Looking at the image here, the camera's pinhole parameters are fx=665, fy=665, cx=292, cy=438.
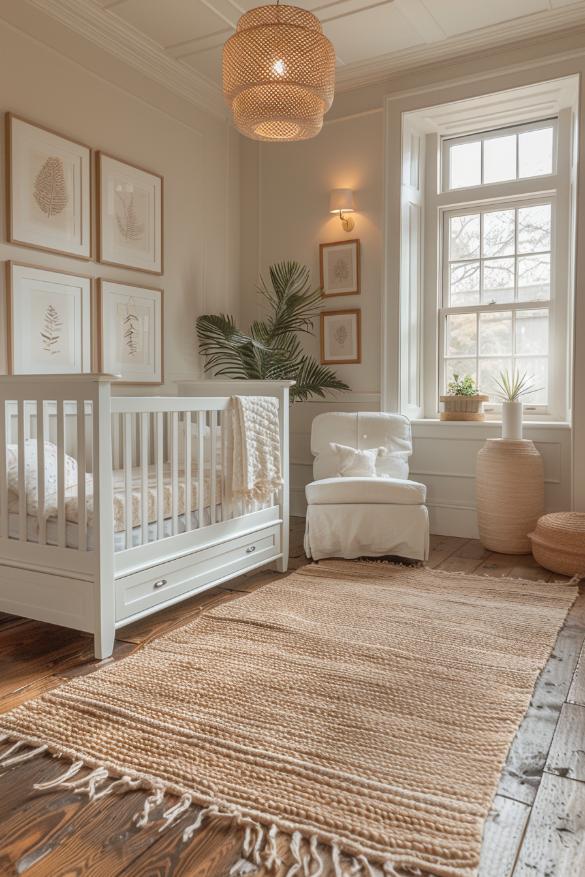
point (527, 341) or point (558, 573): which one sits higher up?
point (527, 341)

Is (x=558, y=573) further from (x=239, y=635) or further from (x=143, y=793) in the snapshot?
(x=143, y=793)

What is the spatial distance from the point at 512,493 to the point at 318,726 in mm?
2218

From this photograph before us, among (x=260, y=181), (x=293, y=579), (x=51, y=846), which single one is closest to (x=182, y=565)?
(x=293, y=579)

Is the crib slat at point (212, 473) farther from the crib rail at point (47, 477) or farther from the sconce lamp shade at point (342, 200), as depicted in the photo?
the sconce lamp shade at point (342, 200)

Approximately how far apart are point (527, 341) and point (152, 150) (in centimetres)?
250

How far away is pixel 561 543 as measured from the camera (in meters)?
3.19

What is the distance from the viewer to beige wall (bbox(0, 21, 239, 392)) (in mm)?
3086

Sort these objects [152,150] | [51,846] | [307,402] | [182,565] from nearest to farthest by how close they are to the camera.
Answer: [51,846] < [182,565] < [152,150] < [307,402]

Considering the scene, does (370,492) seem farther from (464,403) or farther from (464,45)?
(464,45)

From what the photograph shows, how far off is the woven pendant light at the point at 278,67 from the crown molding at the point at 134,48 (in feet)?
4.19

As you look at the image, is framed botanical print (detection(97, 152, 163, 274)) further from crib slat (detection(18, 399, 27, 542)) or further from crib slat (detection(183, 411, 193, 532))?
crib slat (detection(18, 399, 27, 542))

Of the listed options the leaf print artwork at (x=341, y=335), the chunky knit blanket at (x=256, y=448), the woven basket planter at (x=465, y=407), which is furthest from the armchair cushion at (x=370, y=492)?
the leaf print artwork at (x=341, y=335)

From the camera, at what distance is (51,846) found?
1280 millimetres

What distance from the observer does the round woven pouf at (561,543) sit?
124 inches
